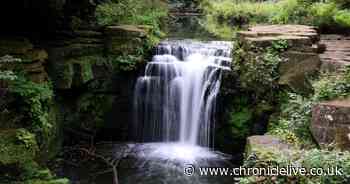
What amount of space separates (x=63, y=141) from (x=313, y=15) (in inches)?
267

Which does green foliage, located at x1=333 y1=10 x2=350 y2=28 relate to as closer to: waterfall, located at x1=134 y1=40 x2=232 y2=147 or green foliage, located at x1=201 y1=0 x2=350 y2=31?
green foliage, located at x1=201 y1=0 x2=350 y2=31

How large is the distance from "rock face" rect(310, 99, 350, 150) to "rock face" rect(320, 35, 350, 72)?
4.87 ft

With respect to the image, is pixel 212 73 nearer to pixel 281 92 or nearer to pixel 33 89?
pixel 281 92

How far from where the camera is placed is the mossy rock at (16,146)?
6410mm

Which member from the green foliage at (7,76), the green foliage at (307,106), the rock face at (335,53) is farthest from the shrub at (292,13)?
the green foliage at (7,76)

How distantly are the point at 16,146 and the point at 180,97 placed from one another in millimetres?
4285

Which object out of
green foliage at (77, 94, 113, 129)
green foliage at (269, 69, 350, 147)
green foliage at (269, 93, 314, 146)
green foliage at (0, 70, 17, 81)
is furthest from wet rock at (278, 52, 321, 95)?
green foliage at (0, 70, 17, 81)

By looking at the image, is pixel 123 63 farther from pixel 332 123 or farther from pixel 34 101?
pixel 332 123

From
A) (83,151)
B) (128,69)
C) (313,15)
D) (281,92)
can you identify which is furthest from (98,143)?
(313,15)

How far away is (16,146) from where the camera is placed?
6.54 meters

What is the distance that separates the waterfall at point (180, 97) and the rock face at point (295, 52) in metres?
0.94

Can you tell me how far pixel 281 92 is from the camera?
8.61m

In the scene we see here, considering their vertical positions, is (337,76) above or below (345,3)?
below

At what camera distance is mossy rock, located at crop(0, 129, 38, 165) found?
6410mm
